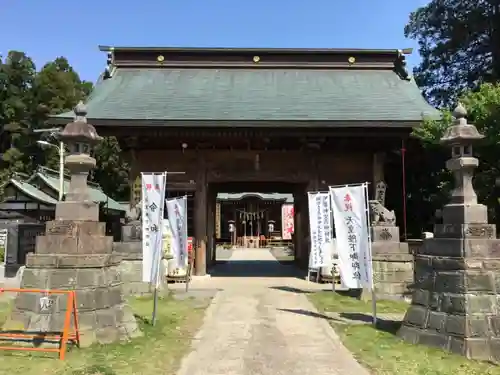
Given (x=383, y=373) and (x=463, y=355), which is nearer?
(x=383, y=373)

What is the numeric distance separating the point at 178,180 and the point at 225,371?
10041 millimetres

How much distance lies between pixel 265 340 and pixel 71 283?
2996mm

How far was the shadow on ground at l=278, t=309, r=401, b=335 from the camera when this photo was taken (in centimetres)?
802

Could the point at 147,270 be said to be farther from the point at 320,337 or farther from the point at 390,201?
the point at 390,201

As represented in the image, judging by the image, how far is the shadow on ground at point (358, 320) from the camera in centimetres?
802

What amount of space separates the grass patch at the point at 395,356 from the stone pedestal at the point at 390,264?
3.84 meters

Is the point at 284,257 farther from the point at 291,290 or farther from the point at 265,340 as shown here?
the point at 265,340

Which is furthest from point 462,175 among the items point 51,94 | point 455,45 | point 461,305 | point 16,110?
point 16,110

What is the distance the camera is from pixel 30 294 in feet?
22.0

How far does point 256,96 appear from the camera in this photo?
16.5 m

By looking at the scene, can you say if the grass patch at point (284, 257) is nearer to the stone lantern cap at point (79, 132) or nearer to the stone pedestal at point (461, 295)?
the stone pedestal at point (461, 295)

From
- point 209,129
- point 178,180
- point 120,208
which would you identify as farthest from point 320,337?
point 120,208

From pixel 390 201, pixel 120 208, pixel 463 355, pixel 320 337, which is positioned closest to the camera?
pixel 463 355

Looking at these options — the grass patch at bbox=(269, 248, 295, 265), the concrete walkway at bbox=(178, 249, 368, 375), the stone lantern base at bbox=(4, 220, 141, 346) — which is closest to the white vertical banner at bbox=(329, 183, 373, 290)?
the concrete walkway at bbox=(178, 249, 368, 375)
